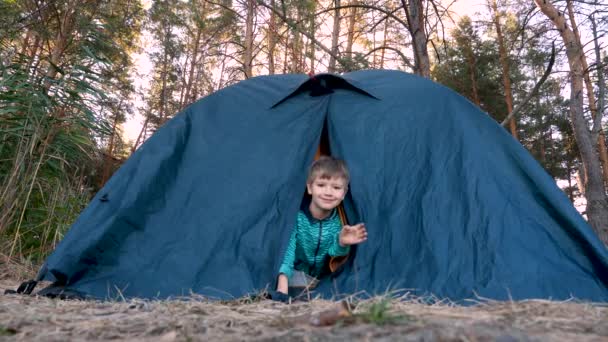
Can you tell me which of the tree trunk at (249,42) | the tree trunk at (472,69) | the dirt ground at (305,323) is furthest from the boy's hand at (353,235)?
the tree trunk at (472,69)

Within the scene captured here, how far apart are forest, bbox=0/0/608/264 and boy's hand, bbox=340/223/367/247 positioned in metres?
2.81

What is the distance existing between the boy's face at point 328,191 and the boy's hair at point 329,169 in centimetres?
2

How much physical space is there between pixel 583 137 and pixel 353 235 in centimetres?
637

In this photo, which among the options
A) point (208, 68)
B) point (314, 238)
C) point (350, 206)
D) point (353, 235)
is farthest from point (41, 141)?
point (208, 68)

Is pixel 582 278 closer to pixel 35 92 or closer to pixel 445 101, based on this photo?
pixel 445 101

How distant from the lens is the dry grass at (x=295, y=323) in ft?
4.77

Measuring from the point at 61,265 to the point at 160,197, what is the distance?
2.34ft

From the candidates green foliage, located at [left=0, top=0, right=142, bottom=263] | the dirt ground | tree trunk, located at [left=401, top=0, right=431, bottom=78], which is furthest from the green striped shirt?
tree trunk, located at [left=401, top=0, right=431, bottom=78]

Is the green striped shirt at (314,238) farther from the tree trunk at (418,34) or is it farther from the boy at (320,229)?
the tree trunk at (418,34)

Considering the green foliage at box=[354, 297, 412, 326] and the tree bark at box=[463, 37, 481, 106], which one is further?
the tree bark at box=[463, 37, 481, 106]

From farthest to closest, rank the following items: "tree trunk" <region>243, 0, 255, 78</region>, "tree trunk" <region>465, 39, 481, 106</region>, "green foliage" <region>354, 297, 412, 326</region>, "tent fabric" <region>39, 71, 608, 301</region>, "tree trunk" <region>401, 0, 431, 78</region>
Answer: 1. "tree trunk" <region>465, 39, 481, 106</region>
2. "tree trunk" <region>243, 0, 255, 78</region>
3. "tree trunk" <region>401, 0, 431, 78</region>
4. "tent fabric" <region>39, 71, 608, 301</region>
5. "green foliage" <region>354, 297, 412, 326</region>

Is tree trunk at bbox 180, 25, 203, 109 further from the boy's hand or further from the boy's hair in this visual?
the boy's hand

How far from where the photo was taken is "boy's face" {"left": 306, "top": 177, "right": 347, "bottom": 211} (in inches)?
119

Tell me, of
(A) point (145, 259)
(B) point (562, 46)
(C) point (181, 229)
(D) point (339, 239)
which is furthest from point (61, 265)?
(B) point (562, 46)
